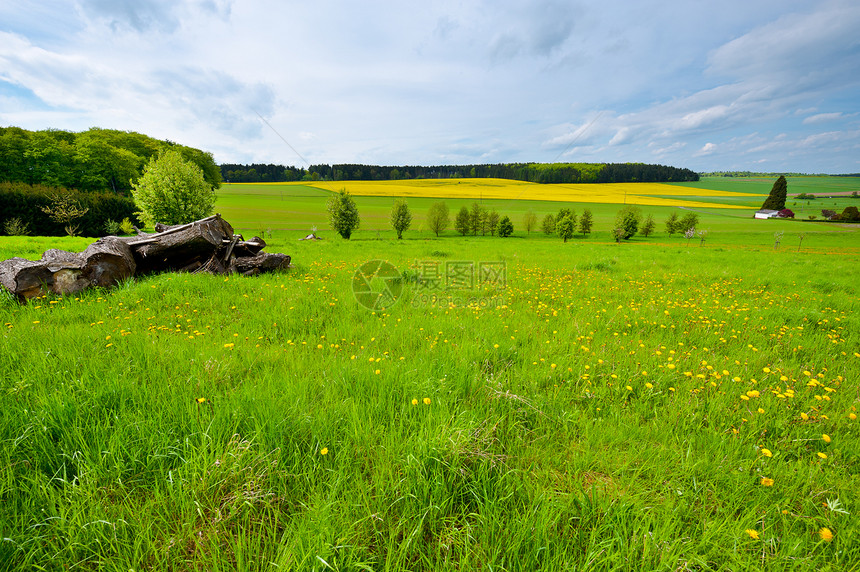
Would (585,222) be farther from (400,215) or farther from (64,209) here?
(64,209)

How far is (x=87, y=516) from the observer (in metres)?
1.70

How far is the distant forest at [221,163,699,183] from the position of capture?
102688mm

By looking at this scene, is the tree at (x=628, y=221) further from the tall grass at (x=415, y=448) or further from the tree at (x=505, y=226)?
the tall grass at (x=415, y=448)

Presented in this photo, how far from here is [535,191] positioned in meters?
92.8

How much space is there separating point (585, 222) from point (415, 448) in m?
77.2

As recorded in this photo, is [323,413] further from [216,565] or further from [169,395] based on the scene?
[169,395]

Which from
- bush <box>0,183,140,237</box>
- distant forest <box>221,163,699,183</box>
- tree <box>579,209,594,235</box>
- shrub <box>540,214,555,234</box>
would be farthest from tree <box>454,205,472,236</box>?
bush <box>0,183,140,237</box>

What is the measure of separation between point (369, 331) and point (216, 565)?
3.53 m

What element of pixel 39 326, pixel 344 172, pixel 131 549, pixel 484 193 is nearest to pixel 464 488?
pixel 131 549

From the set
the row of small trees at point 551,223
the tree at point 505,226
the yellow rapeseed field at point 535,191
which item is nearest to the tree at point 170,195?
the row of small trees at point 551,223

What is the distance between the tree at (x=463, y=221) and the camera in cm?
6688

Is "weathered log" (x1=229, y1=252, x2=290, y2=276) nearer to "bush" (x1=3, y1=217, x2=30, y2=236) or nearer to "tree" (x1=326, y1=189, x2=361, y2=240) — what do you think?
"tree" (x1=326, y1=189, x2=361, y2=240)

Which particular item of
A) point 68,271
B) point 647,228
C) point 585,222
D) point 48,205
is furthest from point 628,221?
point 48,205

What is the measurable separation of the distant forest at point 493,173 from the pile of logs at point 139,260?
335 ft
